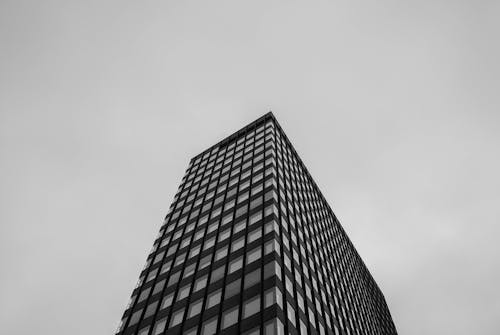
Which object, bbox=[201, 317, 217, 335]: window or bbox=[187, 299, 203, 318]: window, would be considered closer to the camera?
bbox=[201, 317, 217, 335]: window

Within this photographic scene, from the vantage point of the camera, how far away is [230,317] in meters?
33.8

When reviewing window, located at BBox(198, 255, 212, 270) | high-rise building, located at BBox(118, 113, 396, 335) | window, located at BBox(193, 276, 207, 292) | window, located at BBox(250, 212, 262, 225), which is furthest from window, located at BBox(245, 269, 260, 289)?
window, located at BBox(250, 212, 262, 225)

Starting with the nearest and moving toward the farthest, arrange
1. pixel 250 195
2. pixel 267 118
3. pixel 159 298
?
pixel 159 298 → pixel 250 195 → pixel 267 118

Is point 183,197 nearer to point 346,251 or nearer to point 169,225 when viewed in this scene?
point 169,225

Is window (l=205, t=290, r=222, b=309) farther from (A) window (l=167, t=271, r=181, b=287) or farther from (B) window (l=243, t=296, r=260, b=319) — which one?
(A) window (l=167, t=271, r=181, b=287)

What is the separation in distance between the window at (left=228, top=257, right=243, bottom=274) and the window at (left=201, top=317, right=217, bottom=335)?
6.00 m

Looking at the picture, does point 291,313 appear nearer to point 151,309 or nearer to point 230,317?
point 230,317

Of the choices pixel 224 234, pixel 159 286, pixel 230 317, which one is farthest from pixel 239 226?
pixel 230 317

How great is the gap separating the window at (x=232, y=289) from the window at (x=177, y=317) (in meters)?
4.45

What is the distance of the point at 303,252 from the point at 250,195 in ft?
33.0

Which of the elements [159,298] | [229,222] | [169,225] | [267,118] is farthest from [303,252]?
[267,118]

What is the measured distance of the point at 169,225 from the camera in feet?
192

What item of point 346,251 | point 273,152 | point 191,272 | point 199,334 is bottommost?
point 199,334

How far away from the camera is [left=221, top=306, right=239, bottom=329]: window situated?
33.1 m
